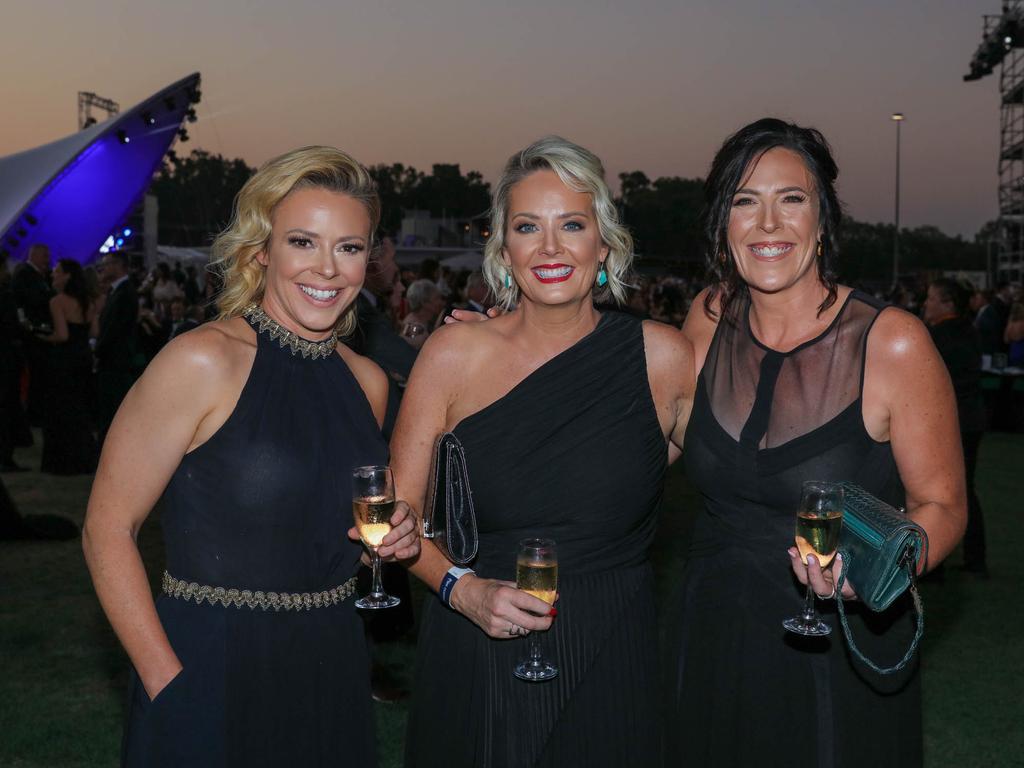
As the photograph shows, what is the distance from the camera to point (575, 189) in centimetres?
304

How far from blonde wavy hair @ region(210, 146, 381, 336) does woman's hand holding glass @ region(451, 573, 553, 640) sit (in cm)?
104

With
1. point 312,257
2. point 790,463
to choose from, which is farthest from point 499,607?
point 312,257

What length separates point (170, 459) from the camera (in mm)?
2543

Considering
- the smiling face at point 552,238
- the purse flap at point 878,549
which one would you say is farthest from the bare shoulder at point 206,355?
the purse flap at point 878,549

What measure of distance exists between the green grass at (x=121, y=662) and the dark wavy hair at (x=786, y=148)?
124 inches

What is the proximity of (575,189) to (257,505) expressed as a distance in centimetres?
131

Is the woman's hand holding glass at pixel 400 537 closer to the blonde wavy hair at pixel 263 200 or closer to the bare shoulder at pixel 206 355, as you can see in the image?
the bare shoulder at pixel 206 355

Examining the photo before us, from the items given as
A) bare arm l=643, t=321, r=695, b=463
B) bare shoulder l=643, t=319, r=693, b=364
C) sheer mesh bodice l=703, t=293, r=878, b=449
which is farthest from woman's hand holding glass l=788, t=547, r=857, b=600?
bare shoulder l=643, t=319, r=693, b=364

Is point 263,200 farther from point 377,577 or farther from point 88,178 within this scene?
point 88,178

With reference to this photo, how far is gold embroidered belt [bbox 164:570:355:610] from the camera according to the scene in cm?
262

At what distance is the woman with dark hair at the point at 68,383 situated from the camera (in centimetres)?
1123

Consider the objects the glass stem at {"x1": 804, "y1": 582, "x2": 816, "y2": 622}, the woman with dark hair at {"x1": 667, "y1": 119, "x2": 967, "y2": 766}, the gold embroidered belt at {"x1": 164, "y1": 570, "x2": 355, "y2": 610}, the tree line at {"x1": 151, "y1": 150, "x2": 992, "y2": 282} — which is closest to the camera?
the gold embroidered belt at {"x1": 164, "y1": 570, "x2": 355, "y2": 610}

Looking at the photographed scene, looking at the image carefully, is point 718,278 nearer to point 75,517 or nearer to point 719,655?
point 719,655

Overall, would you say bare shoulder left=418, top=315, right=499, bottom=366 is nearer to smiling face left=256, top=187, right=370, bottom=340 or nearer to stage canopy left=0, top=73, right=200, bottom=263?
smiling face left=256, top=187, right=370, bottom=340
